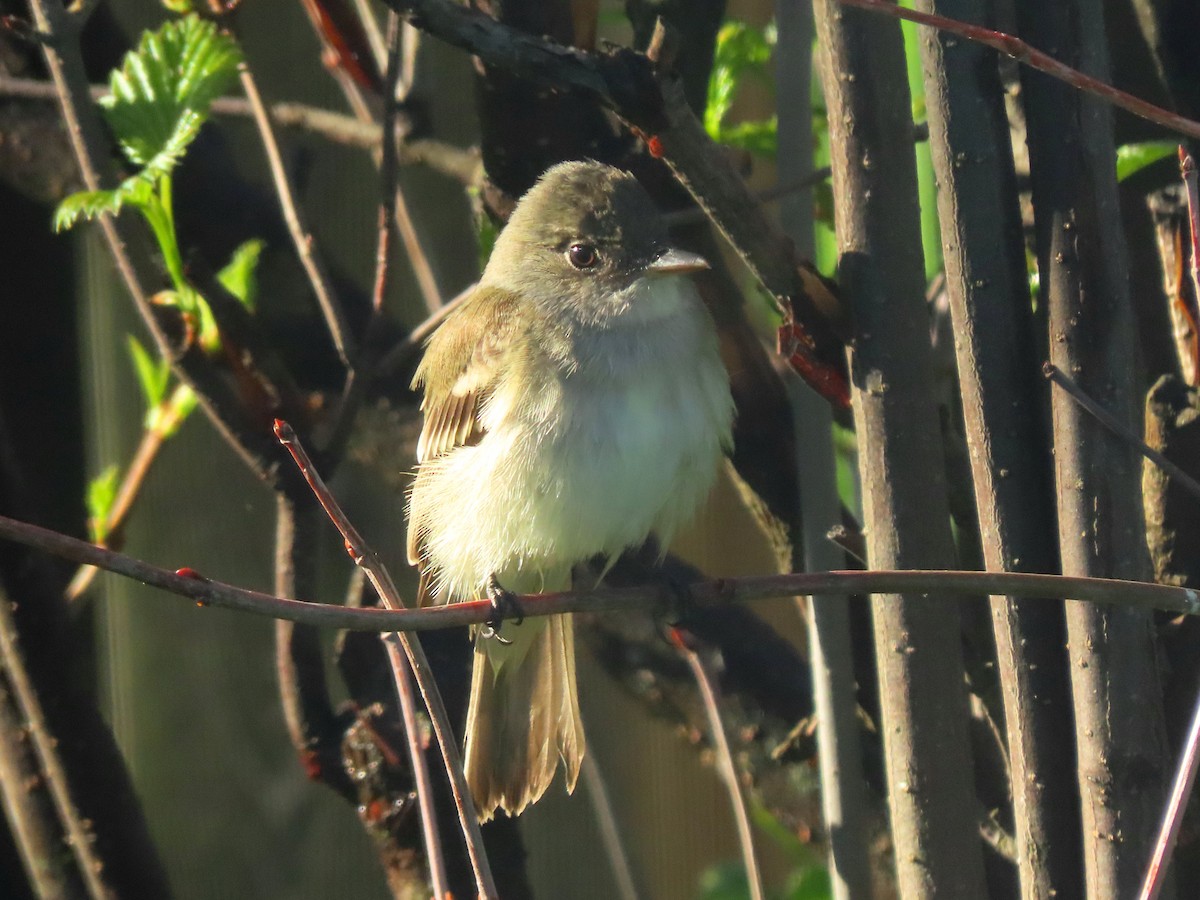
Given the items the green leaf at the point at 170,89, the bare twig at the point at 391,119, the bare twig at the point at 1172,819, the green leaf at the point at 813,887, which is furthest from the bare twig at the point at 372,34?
the bare twig at the point at 1172,819

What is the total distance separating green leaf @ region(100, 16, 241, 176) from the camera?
79.8 inches

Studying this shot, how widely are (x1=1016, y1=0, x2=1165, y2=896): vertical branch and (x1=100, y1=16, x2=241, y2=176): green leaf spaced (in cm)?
122

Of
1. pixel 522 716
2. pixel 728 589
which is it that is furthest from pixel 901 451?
pixel 522 716

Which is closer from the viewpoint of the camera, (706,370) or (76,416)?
(706,370)

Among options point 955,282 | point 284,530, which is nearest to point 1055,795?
point 955,282

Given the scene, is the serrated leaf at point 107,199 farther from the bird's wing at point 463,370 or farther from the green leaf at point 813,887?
the green leaf at point 813,887

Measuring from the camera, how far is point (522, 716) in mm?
2328

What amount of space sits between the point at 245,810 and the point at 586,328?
253 centimetres

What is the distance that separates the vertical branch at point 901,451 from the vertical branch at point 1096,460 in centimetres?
16

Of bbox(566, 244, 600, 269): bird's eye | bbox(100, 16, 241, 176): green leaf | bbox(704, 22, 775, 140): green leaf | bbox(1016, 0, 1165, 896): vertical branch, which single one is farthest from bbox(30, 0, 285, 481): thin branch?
bbox(1016, 0, 1165, 896): vertical branch

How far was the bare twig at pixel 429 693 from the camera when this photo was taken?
1185 mm

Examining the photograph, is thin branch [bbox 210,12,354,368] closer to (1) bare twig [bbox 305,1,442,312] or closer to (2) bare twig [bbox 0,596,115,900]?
(1) bare twig [bbox 305,1,442,312]

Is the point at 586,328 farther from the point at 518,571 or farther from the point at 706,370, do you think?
the point at 518,571

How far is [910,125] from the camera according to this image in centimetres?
167
